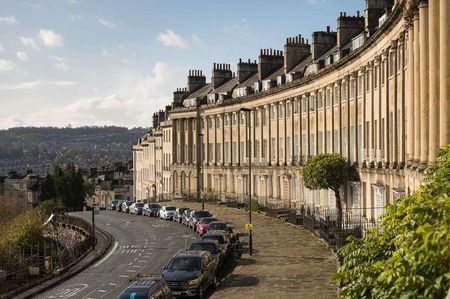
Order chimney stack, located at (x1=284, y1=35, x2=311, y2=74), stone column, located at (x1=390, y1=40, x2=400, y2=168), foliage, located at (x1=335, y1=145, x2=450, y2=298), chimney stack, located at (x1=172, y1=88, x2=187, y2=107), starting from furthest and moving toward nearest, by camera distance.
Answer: chimney stack, located at (x1=172, y1=88, x2=187, y2=107)
chimney stack, located at (x1=284, y1=35, x2=311, y2=74)
stone column, located at (x1=390, y1=40, x2=400, y2=168)
foliage, located at (x1=335, y1=145, x2=450, y2=298)

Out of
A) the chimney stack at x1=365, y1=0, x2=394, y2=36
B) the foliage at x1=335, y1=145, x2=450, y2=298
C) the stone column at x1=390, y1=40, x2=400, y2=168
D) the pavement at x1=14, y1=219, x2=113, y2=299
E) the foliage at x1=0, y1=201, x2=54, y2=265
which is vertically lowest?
the pavement at x1=14, y1=219, x2=113, y2=299

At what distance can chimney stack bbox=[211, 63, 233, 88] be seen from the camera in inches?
3452

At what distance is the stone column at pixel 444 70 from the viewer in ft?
75.8

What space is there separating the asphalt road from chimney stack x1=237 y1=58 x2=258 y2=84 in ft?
80.2

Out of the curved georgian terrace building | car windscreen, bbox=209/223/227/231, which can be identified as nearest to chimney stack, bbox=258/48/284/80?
the curved georgian terrace building

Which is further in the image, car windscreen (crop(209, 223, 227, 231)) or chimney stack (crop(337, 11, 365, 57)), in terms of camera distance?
chimney stack (crop(337, 11, 365, 57))

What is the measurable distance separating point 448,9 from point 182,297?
16.2 meters

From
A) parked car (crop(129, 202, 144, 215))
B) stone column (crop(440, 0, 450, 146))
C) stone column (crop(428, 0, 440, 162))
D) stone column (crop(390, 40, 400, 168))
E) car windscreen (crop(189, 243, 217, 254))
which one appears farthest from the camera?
parked car (crop(129, 202, 144, 215))

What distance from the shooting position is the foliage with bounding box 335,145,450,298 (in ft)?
25.5

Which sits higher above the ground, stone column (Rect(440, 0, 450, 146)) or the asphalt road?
stone column (Rect(440, 0, 450, 146))

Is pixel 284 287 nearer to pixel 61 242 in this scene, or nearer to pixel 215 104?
pixel 61 242

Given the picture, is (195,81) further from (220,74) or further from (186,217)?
(186,217)

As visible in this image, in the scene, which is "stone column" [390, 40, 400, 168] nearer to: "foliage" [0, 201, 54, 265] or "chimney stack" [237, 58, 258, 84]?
"foliage" [0, 201, 54, 265]

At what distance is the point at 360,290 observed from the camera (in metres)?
10.4
